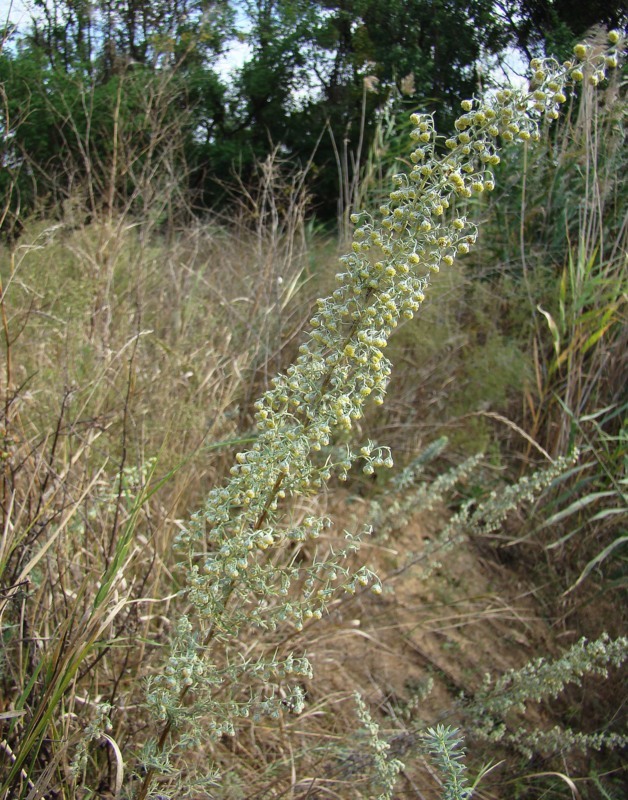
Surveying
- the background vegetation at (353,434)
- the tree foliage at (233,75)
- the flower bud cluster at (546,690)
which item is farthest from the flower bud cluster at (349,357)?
the tree foliage at (233,75)

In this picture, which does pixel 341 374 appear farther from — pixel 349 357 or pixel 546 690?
pixel 546 690

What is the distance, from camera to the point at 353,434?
3.30m

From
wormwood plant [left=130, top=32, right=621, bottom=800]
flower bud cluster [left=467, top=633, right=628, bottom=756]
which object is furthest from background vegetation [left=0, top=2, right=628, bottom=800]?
wormwood plant [left=130, top=32, right=621, bottom=800]

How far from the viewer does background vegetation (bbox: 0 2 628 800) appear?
1.63m

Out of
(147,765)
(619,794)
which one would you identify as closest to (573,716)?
(619,794)

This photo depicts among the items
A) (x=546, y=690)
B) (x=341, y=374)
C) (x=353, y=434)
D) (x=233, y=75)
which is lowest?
(x=546, y=690)

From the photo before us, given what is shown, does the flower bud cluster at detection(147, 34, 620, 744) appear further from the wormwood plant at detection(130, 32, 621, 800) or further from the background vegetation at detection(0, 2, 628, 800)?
the background vegetation at detection(0, 2, 628, 800)

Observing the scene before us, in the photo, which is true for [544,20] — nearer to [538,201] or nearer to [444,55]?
[444,55]

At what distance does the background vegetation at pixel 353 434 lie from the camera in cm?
163

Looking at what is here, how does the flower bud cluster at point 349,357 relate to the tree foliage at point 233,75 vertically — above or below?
below

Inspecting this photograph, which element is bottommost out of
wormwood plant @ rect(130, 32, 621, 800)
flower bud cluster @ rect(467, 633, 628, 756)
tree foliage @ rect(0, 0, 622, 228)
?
flower bud cluster @ rect(467, 633, 628, 756)

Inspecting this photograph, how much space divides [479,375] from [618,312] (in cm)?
73

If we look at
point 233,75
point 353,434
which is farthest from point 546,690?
point 233,75

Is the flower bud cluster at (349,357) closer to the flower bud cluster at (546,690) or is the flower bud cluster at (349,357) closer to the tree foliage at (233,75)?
the flower bud cluster at (546,690)
